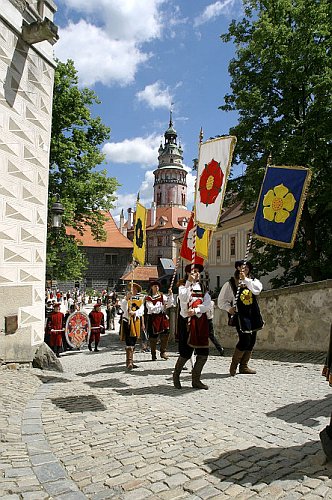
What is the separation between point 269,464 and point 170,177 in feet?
333

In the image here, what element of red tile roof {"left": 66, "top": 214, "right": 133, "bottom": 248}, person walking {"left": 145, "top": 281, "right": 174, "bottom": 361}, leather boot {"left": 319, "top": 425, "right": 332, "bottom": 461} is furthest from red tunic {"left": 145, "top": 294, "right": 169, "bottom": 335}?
red tile roof {"left": 66, "top": 214, "right": 133, "bottom": 248}

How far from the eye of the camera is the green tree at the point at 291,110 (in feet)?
45.2

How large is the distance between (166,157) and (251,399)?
101m

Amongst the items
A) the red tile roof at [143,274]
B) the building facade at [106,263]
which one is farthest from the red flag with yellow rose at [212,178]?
the building facade at [106,263]

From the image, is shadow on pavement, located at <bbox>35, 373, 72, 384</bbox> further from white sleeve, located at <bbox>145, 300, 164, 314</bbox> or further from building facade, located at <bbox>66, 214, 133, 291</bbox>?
building facade, located at <bbox>66, 214, 133, 291</bbox>

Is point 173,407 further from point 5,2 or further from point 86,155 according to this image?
point 86,155

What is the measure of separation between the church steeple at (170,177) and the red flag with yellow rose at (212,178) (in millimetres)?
92777

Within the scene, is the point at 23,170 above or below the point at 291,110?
below

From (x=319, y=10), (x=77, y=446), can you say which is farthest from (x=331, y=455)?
(x=319, y=10)

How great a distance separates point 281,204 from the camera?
325 inches

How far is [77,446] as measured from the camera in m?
4.02

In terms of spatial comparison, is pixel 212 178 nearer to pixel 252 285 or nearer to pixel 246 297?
pixel 252 285

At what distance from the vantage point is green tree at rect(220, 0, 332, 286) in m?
13.8

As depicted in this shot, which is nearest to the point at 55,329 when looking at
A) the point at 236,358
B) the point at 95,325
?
the point at 95,325
